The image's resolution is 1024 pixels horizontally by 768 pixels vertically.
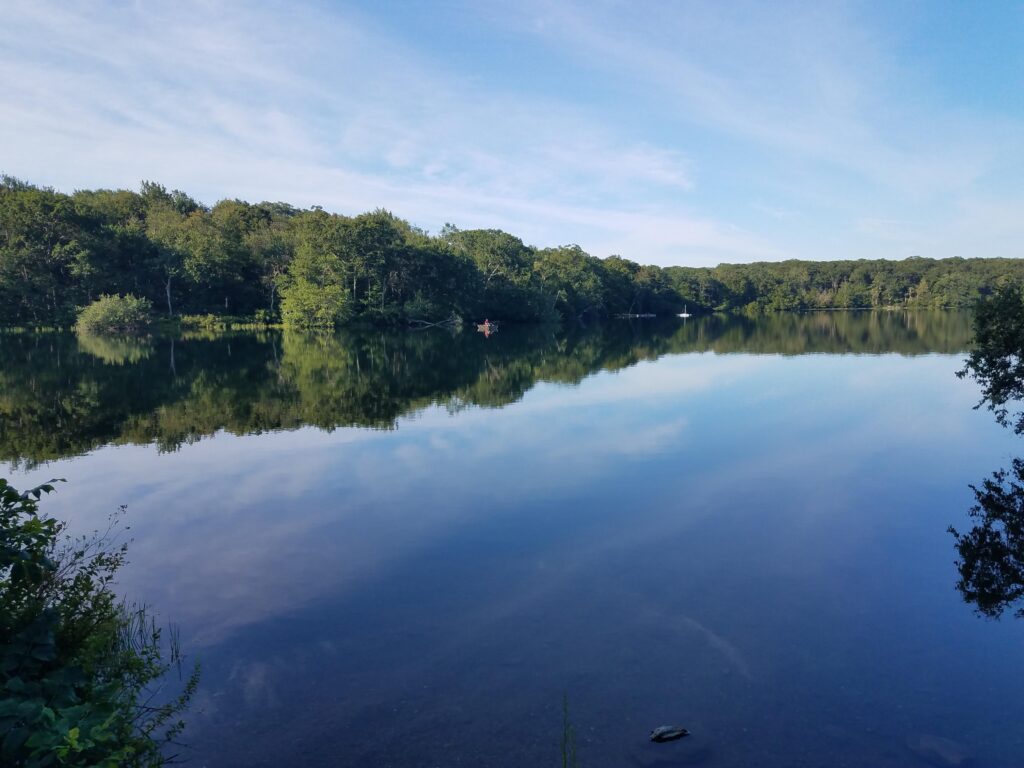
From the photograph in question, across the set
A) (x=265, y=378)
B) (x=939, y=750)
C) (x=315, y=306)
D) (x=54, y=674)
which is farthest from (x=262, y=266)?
(x=939, y=750)

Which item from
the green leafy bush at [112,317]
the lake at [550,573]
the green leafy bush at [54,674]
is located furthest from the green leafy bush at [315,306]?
the green leafy bush at [54,674]

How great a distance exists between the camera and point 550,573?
1005 cm

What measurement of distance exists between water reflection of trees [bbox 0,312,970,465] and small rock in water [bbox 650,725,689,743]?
53.4 feet

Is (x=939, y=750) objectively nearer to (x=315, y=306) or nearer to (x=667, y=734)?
(x=667, y=734)

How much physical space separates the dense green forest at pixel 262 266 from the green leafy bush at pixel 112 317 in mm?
7332

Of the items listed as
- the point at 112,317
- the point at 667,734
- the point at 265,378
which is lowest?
the point at 667,734

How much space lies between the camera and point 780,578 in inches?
392

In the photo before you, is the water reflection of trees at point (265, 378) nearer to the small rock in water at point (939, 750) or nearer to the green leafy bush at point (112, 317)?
the green leafy bush at point (112, 317)

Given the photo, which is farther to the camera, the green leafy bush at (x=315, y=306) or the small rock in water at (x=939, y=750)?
the green leafy bush at (x=315, y=306)

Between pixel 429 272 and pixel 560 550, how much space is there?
80060 millimetres

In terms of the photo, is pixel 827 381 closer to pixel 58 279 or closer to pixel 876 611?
pixel 876 611

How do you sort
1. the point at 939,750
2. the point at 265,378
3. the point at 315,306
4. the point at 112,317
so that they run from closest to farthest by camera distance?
the point at 939,750, the point at 265,378, the point at 112,317, the point at 315,306

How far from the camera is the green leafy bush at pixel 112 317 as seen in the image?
2489 inches

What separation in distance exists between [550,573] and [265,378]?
25.9 meters
